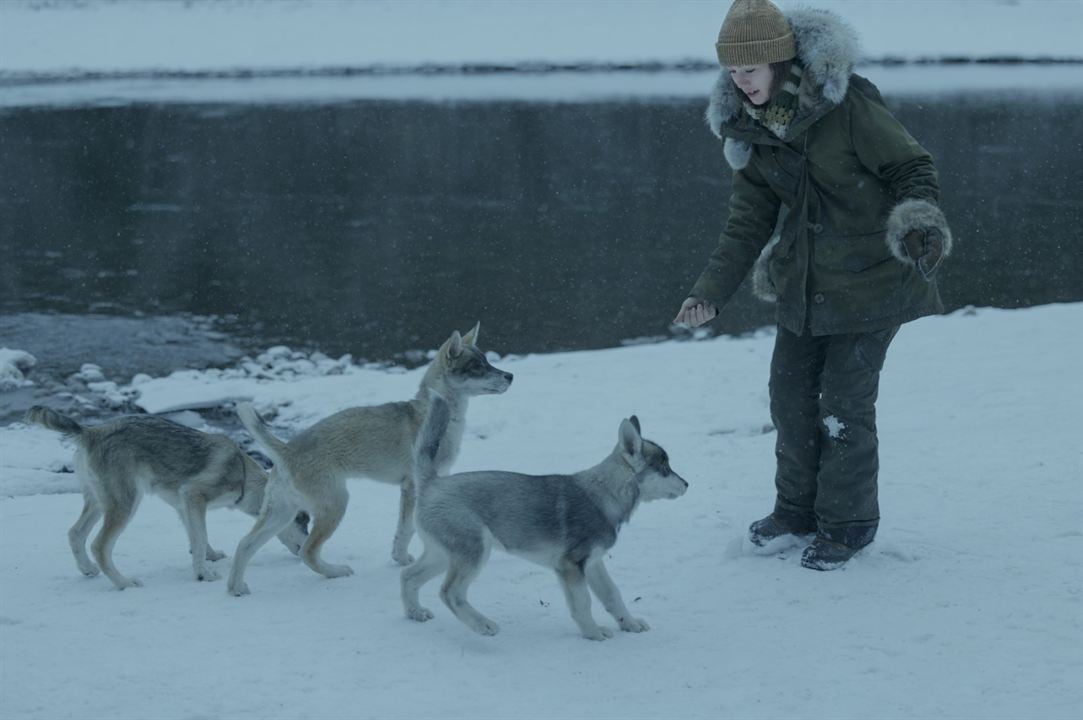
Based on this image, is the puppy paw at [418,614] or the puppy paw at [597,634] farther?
the puppy paw at [418,614]

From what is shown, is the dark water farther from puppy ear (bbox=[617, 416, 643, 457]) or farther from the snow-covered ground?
puppy ear (bbox=[617, 416, 643, 457])

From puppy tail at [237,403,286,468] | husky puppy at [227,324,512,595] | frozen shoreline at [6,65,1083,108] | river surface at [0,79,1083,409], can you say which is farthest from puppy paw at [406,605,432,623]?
frozen shoreline at [6,65,1083,108]

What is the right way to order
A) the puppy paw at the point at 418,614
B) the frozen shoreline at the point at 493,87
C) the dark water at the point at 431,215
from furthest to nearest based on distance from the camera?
the frozen shoreline at the point at 493,87 → the dark water at the point at 431,215 → the puppy paw at the point at 418,614

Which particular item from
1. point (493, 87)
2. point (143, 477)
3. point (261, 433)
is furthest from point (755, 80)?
point (493, 87)

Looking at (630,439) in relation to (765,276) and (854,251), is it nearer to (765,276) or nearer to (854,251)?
(765,276)

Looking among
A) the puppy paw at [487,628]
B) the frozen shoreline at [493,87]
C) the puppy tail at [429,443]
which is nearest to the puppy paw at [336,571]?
the puppy tail at [429,443]

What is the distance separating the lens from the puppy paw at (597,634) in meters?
5.38

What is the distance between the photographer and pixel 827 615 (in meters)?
5.55

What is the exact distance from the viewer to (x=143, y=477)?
6.50 metres

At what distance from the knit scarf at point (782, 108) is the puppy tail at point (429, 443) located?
6.95ft

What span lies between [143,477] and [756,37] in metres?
3.98

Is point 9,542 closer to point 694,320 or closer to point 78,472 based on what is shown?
point 78,472

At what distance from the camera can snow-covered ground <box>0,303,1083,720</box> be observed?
189 inches

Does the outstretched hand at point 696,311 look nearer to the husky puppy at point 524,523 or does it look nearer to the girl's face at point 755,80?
the husky puppy at point 524,523
